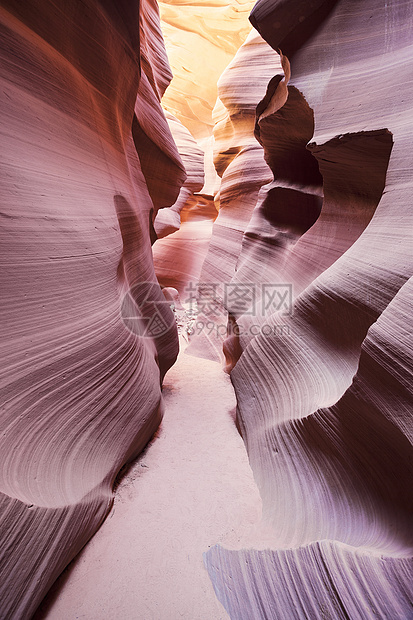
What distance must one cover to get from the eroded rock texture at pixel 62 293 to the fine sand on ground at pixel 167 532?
132 millimetres

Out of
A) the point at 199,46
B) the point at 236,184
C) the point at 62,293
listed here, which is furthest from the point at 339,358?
the point at 199,46

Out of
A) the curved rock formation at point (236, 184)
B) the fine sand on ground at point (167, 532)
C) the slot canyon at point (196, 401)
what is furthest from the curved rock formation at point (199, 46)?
the fine sand on ground at point (167, 532)

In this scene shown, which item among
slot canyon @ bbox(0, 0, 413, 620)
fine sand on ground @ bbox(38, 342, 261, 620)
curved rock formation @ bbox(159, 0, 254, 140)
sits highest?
curved rock formation @ bbox(159, 0, 254, 140)

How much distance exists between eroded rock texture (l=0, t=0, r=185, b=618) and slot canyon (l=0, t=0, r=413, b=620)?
0.01m

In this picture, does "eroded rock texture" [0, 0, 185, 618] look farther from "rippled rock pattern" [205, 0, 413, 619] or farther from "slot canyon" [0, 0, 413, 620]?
"rippled rock pattern" [205, 0, 413, 619]

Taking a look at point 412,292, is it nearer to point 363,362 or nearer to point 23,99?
point 363,362

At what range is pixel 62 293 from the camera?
1.69m

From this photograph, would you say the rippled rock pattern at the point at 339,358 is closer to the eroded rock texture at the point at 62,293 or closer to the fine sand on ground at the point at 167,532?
the fine sand on ground at the point at 167,532

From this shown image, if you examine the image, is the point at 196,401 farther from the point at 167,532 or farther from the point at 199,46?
the point at 199,46

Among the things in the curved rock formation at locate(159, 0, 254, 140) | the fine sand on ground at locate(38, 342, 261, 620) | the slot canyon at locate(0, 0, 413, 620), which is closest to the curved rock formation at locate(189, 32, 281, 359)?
the slot canyon at locate(0, 0, 413, 620)

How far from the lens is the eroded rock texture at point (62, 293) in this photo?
1310 millimetres

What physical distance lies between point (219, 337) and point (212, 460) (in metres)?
3.47

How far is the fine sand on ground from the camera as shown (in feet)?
4.47

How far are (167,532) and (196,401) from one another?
6.11 ft
